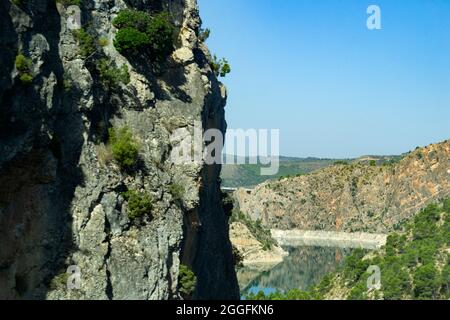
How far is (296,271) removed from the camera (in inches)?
Result: 5689

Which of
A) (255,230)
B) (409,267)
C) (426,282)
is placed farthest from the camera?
(255,230)

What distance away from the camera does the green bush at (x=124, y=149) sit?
30.6m

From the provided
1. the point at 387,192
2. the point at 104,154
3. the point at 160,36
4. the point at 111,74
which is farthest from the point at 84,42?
the point at 387,192

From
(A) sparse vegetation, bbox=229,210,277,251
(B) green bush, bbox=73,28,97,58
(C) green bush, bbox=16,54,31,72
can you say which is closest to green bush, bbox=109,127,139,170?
(B) green bush, bbox=73,28,97,58

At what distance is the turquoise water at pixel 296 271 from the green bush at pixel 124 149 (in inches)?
3230

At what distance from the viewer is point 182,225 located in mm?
32250

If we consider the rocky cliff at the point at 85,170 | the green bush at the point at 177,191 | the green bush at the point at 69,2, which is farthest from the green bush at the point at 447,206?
the green bush at the point at 69,2

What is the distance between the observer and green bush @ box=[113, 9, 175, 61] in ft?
114

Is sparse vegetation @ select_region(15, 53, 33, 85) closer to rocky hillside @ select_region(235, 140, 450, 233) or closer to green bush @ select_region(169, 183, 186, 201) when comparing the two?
green bush @ select_region(169, 183, 186, 201)

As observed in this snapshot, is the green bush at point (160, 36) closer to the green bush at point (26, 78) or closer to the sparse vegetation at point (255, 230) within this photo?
the green bush at point (26, 78)

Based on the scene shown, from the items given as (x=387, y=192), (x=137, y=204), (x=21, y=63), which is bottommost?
(x=387, y=192)

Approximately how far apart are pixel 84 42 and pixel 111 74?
101 inches

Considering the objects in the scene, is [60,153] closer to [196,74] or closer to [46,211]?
[46,211]

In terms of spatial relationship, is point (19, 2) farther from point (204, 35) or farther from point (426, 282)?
point (426, 282)
